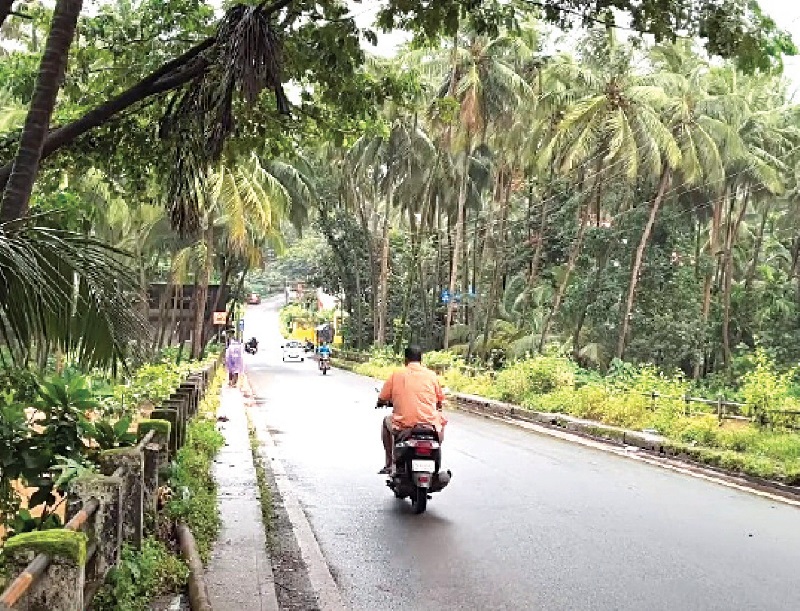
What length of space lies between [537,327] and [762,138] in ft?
38.9

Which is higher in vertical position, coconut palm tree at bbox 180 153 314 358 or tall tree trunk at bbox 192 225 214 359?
coconut palm tree at bbox 180 153 314 358

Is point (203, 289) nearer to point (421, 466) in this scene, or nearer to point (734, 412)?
point (734, 412)

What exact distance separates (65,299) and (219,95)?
5.90 ft

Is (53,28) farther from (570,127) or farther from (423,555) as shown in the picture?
(570,127)

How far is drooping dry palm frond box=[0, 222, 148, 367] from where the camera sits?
414cm

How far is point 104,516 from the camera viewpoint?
4719 millimetres

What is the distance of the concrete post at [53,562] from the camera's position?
3.19m

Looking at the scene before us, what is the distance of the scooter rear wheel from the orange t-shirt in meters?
0.66

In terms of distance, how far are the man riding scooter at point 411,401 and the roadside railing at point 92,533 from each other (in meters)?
2.44

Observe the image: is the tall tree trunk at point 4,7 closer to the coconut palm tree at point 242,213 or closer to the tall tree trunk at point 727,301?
the coconut palm tree at point 242,213

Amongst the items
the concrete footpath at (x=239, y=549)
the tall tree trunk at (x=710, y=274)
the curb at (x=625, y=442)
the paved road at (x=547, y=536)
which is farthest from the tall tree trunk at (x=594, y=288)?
the concrete footpath at (x=239, y=549)

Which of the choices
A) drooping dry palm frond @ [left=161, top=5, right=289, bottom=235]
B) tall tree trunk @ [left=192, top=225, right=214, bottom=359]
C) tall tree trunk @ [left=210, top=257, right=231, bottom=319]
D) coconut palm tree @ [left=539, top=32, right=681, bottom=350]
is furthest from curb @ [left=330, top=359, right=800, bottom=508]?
tall tree trunk @ [left=210, top=257, right=231, bottom=319]

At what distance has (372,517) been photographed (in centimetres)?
914

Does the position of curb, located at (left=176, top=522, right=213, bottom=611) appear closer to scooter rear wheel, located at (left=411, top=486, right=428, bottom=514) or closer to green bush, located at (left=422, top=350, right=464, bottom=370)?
scooter rear wheel, located at (left=411, top=486, right=428, bottom=514)
